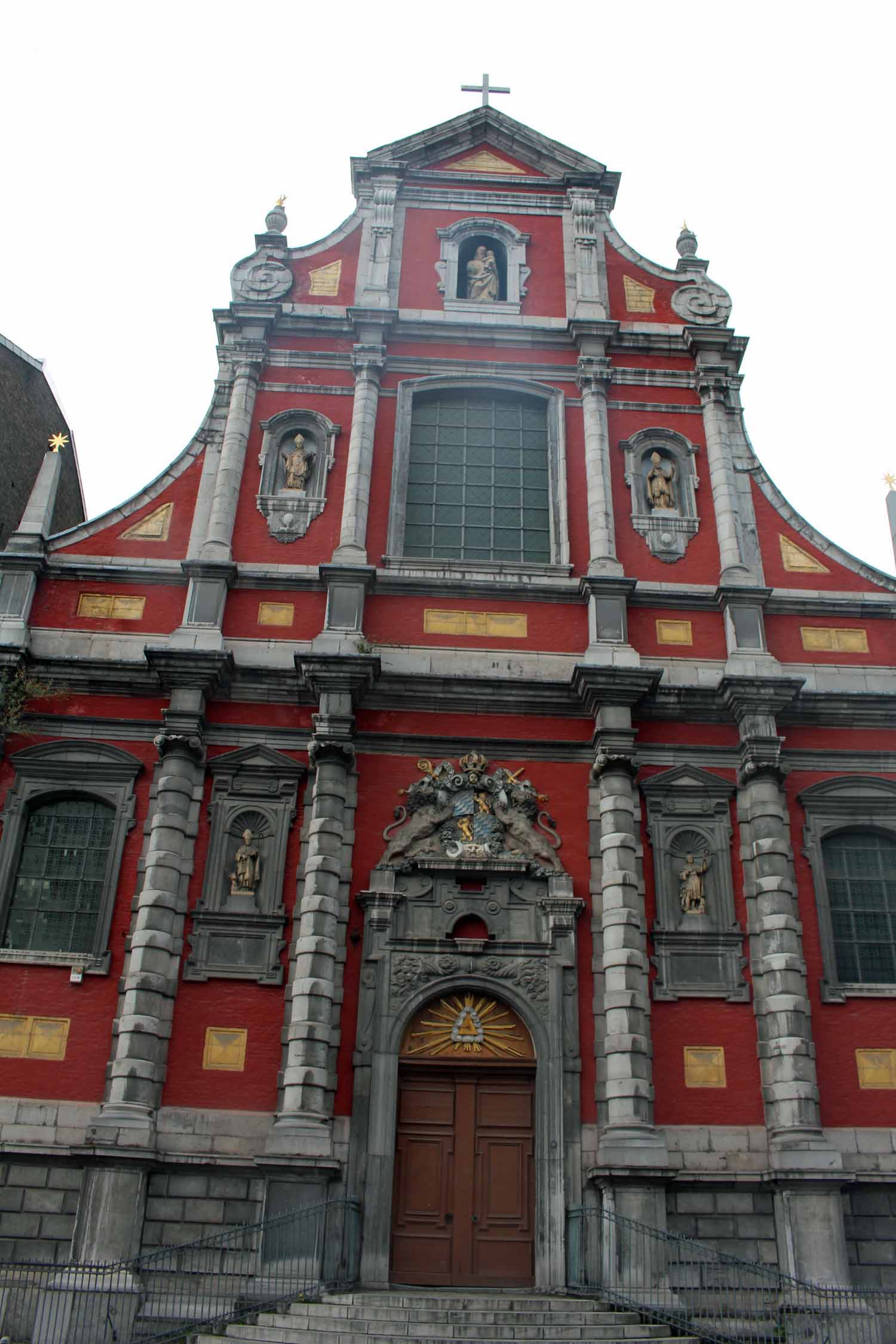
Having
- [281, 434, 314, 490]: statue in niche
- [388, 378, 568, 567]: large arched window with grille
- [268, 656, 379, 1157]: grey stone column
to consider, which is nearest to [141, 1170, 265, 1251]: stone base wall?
[268, 656, 379, 1157]: grey stone column

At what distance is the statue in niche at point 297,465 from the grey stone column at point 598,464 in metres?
3.69

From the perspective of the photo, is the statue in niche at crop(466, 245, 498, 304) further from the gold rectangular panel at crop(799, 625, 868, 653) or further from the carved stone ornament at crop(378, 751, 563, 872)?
the carved stone ornament at crop(378, 751, 563, 872)

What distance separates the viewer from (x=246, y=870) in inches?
503

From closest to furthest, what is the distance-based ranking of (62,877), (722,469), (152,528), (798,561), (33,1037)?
(33,1037), (62,877), (152,528), (798,561), (722,469)

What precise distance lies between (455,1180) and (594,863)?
11.7 feet

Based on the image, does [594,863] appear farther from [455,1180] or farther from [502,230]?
[502,230]

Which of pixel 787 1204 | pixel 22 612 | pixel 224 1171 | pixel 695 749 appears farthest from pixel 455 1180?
pixel 22 612

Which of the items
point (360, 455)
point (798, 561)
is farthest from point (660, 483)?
point (360, 455)

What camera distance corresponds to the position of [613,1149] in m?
11.3

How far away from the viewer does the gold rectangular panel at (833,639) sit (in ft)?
47.6

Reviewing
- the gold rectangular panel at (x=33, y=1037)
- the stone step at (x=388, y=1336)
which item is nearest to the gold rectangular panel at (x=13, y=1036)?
the gold rectangular panel at (x=33, y=1037)

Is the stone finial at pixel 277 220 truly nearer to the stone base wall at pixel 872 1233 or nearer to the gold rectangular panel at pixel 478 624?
the gold rectangular panel at pixel 478 624

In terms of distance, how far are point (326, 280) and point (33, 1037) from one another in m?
11.0

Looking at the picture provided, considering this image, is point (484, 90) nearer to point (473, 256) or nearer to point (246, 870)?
point (473, 256)
